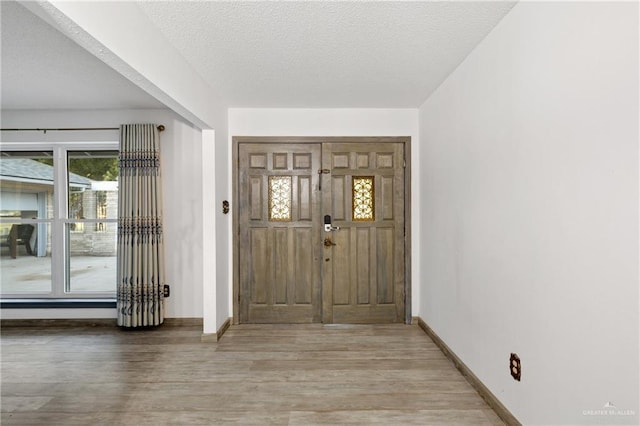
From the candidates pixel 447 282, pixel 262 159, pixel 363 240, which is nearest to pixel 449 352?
pixel 447 282

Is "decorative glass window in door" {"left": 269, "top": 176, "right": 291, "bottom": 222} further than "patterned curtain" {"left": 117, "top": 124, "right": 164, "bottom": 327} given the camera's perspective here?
Yes

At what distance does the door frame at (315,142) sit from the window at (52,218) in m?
1.55

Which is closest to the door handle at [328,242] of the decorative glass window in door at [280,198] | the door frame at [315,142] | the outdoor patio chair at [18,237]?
the decorative glass window in door at [280,198]

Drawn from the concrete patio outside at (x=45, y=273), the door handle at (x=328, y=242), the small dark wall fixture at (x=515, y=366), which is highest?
the door handle at (x=328, y=242)

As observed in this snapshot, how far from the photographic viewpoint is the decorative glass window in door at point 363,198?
4055 mm

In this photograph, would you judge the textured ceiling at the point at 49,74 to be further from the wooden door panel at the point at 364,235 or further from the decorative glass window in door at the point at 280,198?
the wooden door panel at the point at 364,235

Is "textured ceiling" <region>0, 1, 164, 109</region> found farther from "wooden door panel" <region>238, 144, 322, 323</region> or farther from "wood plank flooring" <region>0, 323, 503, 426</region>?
"wood plank flooring" <region>0, 323, 503, 426</region>

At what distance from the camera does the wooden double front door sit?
4.03 m

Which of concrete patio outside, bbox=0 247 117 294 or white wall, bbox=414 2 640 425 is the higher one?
white wall, bbox=414 2 640 425

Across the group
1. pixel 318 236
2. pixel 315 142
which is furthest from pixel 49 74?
pixel 318 236

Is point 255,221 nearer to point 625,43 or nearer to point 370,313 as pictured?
point 370,313

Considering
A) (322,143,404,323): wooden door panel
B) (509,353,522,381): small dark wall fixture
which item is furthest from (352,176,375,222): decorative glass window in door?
(509,353,522,381): small dark wall fixture

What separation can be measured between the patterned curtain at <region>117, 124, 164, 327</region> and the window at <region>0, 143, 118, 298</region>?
20.5 inches

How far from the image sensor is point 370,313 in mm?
4031
